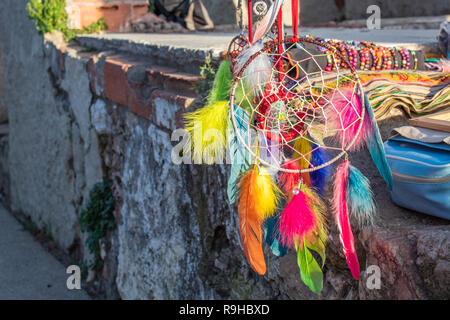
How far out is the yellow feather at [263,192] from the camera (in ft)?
4.19

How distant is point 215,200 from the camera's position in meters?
1.94

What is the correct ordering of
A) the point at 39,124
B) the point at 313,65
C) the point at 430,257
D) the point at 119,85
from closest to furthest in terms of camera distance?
the point at 430,257
the point at 313,65
the point at 119,85
the point at 39,124

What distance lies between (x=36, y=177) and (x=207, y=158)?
11.3 ft

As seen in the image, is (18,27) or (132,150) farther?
(18,27)

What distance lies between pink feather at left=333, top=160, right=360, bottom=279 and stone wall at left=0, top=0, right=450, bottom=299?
61 mm

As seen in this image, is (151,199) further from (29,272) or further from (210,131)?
(29,272)

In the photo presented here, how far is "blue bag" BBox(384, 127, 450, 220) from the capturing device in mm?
1223

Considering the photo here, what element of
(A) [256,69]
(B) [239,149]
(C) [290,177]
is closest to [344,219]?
(C) [290,177]

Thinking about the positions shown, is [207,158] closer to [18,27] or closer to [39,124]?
[39,124]

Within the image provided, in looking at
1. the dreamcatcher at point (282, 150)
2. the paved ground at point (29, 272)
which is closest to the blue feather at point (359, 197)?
the dreamcatcher at point (282, 150)

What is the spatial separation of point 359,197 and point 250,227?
0.28 meters

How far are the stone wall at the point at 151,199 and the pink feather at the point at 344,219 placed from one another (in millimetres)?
61

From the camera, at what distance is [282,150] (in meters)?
1.35
